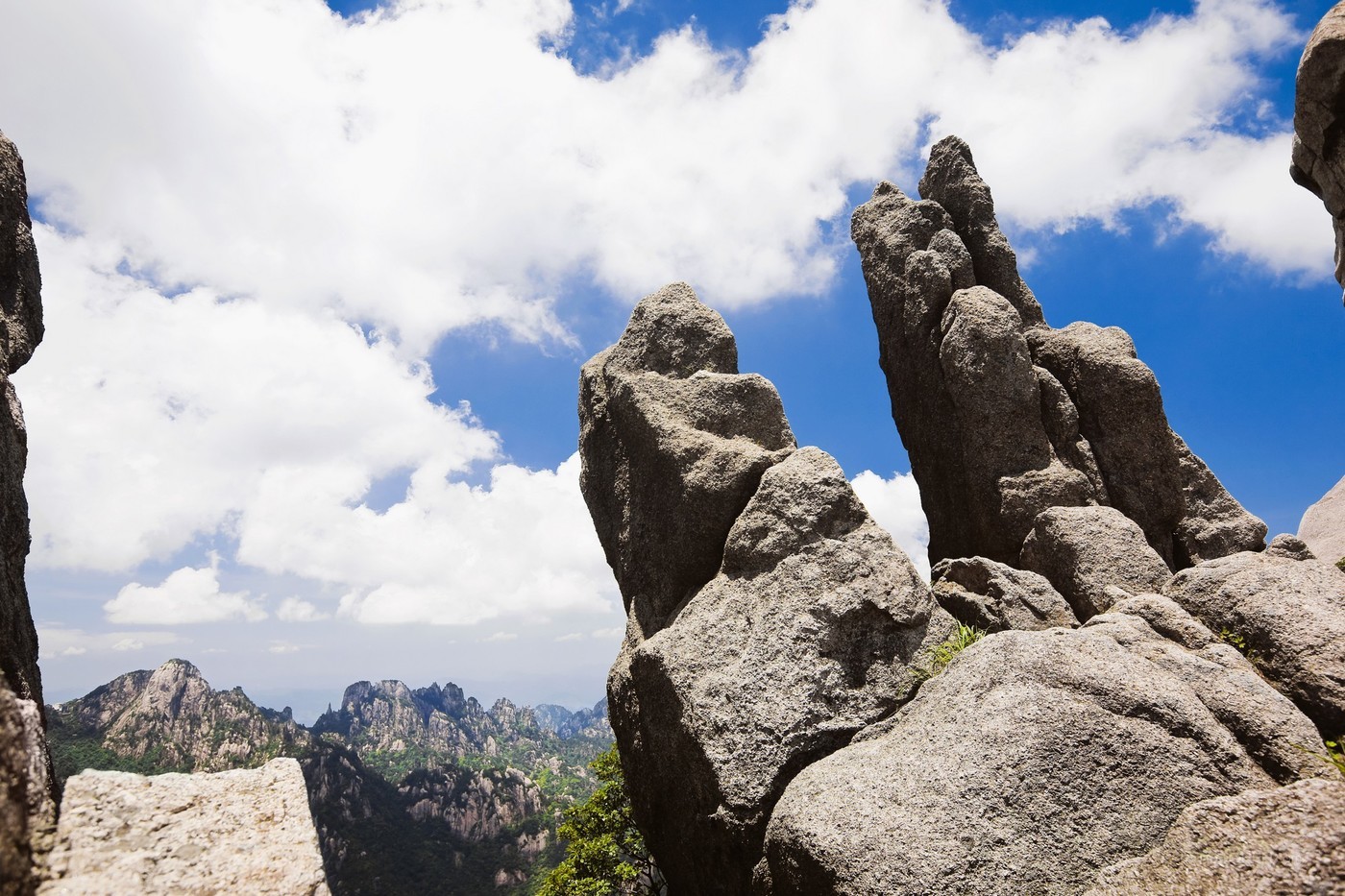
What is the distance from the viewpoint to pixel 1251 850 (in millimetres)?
8414

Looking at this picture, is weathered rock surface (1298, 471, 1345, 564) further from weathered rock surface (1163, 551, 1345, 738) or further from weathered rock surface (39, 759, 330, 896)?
weathered rock surface (39, 759, 330, 896)

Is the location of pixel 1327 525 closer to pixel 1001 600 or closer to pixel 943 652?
pixel 1001 600

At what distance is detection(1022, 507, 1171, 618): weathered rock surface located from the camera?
18.3m

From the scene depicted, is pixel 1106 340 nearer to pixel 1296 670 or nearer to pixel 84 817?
pixel 1296 670

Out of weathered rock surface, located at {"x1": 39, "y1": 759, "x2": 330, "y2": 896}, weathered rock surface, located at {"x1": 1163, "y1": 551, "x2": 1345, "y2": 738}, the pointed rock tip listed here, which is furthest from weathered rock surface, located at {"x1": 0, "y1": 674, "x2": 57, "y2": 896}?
the pointed rock tip

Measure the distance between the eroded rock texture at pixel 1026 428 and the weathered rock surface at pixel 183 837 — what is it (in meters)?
21.6

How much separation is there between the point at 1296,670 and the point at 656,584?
14.1 metres

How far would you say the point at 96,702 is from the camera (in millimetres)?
191375

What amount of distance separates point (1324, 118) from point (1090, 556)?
14.8 m

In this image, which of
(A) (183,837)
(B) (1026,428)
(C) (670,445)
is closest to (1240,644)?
(B) (1026,428)

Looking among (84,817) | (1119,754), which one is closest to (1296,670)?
(1119,754)

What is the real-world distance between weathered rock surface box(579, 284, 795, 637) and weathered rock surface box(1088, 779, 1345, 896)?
36.5ft

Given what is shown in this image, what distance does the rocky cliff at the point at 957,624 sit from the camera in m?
10.5

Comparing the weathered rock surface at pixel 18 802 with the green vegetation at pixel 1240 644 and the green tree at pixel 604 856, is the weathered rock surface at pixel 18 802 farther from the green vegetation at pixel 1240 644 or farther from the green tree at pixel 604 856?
the green tree at pixel 604 856
